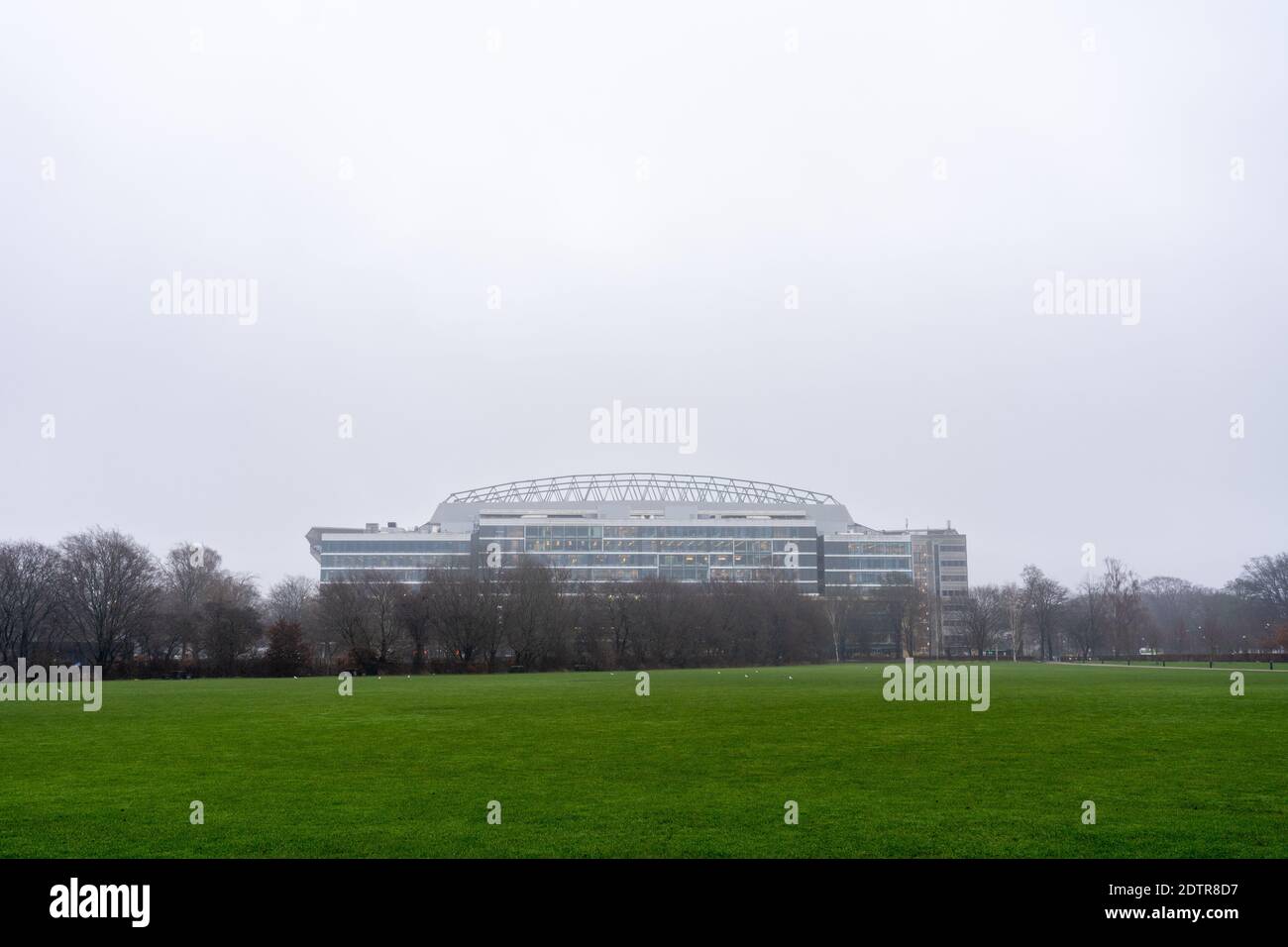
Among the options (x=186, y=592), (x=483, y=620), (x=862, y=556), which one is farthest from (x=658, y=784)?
(x=862, y=556)

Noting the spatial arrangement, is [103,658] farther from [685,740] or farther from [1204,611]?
[1204,611]

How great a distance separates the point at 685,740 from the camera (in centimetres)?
2745

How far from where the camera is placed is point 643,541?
18888 cm

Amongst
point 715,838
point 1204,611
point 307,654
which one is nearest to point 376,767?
point 715,838

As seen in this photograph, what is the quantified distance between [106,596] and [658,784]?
312 feet

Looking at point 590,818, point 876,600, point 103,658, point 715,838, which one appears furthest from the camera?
point 876,600

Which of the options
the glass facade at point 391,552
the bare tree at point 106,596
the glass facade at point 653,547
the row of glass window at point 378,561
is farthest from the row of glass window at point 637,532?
the bare tree at point 106,596

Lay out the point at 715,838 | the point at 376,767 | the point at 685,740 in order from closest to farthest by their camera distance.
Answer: the point at 715,838, the point at 376,767, the point at 685,740

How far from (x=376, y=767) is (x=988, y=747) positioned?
13797 millimetres

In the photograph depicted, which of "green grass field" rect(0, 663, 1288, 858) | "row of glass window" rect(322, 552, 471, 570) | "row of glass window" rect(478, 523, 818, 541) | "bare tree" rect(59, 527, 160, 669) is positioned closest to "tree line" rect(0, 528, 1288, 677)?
"bare tree" rect(59, 527, 160, 669)

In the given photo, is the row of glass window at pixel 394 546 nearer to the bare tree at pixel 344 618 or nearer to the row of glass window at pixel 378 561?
the row of glass window at pixel 378 561

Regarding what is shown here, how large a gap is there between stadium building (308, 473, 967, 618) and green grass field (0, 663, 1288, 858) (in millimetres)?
146921

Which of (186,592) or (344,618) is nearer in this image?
(344,618)

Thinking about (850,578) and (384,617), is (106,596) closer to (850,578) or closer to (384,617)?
(384,617)
